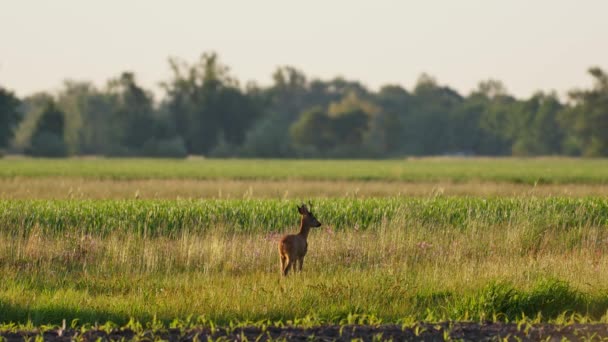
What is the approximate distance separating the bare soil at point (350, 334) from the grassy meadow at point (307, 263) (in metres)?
0.73

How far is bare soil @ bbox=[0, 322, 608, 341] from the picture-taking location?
10469 mm

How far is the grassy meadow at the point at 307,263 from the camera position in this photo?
13883mm

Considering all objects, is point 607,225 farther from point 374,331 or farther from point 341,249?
point 374,331

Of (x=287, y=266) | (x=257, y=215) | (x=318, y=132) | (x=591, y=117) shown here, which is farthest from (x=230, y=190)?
(x=591, y=117)

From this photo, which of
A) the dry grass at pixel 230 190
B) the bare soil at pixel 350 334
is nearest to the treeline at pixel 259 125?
the dry grass at pixel 230 190

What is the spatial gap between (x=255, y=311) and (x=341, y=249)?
5433 mm

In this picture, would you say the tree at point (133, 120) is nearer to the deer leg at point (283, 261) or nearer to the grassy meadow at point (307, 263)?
the grassy meadow at point (307, 263)

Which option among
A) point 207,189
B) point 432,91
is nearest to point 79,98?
point 432,91

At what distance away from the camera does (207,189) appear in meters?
46.4

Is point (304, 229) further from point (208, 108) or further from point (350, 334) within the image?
point (208, 108)

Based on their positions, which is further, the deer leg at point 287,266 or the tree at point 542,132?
the tree at point 542,132

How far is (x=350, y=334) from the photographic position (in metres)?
10.6

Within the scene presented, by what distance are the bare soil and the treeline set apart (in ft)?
332

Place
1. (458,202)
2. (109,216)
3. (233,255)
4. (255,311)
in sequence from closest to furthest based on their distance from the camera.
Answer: (255,311) → (233,255) → (109,216) → (458,202)
